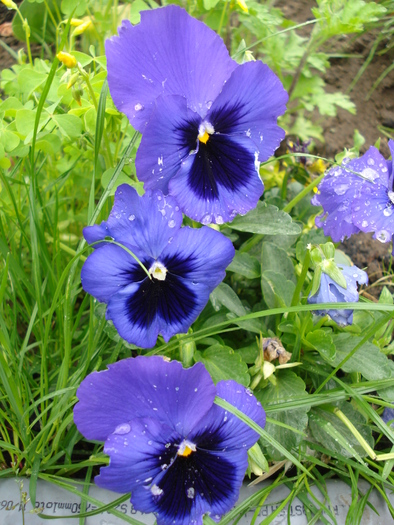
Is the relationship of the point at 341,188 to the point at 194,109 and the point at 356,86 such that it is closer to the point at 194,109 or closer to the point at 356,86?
the point at 194,109

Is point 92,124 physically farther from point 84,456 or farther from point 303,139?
point 303,139

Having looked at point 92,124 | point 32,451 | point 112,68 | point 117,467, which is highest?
point 112,68

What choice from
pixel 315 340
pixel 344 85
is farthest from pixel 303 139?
pixel 315 340

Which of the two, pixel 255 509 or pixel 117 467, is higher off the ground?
pixel 117 467

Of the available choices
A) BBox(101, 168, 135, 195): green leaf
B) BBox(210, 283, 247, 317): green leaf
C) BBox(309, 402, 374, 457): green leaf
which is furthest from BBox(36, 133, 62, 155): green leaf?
BBox(309, 402, 374, 457): green leaf

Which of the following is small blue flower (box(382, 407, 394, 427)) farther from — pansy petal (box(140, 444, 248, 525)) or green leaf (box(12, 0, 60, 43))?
green leaf (box(12, 0, 60, 43))

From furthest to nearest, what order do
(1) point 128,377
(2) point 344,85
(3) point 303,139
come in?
(2) point 344,85 → (3) point 303,139 → (1) point 128,377

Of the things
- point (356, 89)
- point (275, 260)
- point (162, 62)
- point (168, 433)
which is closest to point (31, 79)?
point (162, 62)
